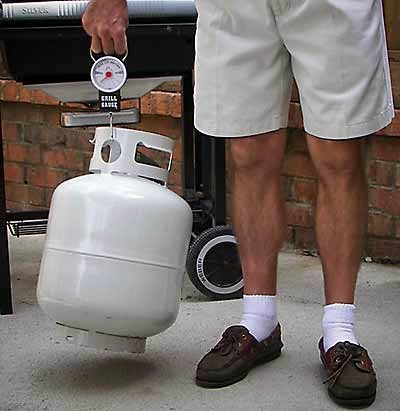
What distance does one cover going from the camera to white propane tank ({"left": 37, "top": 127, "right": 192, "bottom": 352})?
2066 mm

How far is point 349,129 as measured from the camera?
2031mm

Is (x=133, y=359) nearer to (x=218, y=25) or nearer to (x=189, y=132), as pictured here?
(x=218, y=25)

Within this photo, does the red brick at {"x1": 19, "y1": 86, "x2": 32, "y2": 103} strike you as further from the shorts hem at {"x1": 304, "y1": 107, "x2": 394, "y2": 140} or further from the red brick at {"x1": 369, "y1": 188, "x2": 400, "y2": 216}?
the shorts hem at {"x1": 304, "y1": 107, "x2": 394, "y2": 140}

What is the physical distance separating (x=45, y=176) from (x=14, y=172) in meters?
0.19

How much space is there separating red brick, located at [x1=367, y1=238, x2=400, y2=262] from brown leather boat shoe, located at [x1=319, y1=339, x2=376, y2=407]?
1238 millimetres

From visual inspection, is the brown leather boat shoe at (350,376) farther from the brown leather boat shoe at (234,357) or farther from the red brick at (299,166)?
the red brick at (299,166)

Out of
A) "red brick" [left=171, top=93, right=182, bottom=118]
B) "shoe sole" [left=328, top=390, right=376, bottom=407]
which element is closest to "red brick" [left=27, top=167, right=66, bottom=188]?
"red brick" [left=171, top=93, right=182, bottom=118]

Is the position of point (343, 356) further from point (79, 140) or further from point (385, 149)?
point (79, 140)

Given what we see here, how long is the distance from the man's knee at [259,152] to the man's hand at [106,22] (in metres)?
0.36

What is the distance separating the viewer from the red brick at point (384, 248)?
3.30 metres

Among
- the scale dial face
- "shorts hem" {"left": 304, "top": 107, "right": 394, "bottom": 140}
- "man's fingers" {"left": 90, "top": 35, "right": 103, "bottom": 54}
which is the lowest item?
"shorts hem" {"left": 304, "top": 107, "right": 394, "bottom": 140}

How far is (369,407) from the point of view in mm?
2037

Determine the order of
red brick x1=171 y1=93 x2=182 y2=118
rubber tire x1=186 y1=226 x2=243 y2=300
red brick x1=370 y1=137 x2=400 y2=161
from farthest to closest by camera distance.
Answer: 1. red brick x1=171 y1=93 x2=182 y2=118
2. red brick x1=370 y1=137 x2=400 y2=161
3. rubber tire x1=186 y1=226 x2=243 y2=300

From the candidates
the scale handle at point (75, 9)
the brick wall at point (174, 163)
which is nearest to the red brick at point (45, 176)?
the brick wall at point (174, 163)
